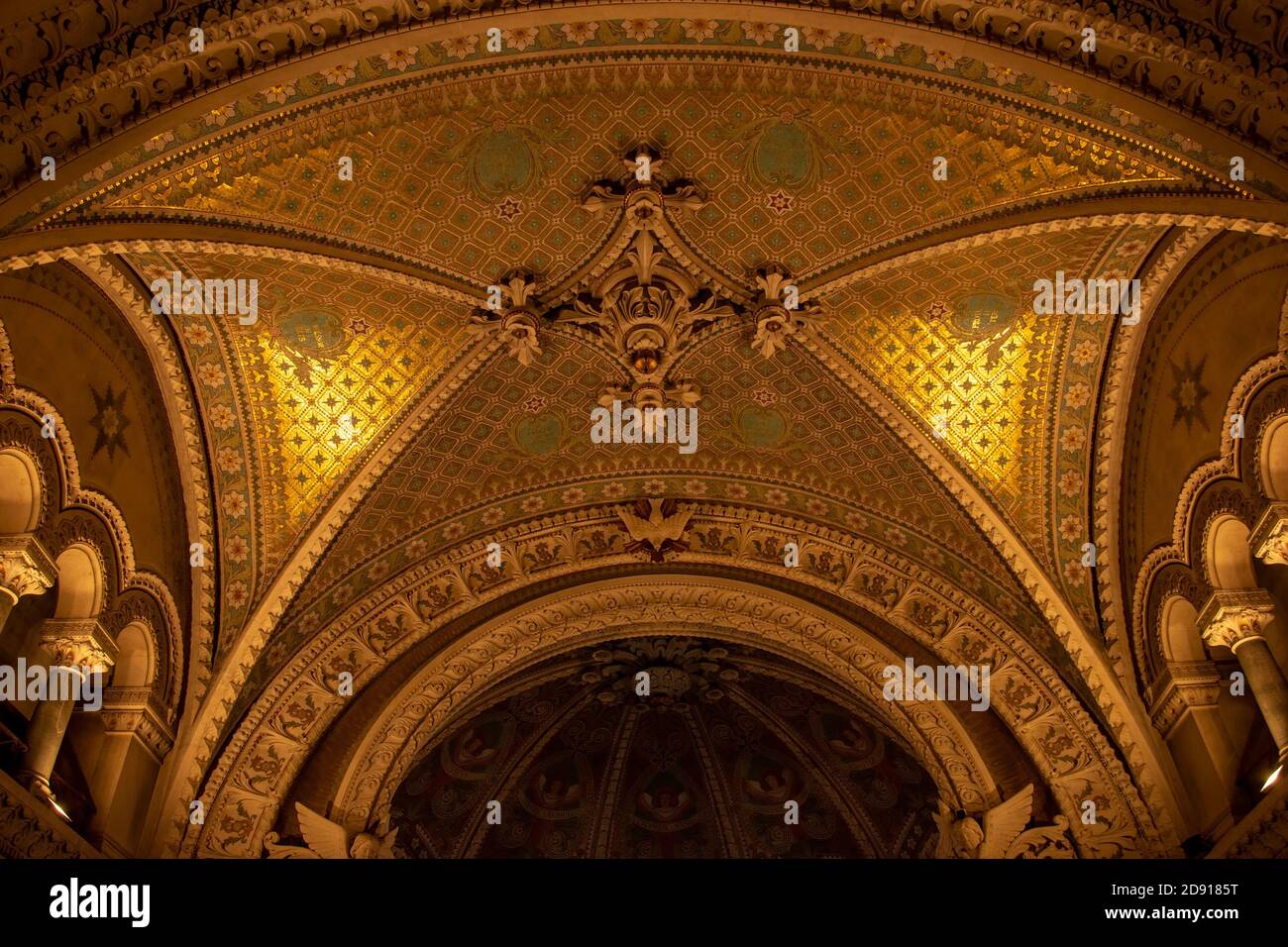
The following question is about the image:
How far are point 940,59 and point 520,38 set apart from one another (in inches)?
105

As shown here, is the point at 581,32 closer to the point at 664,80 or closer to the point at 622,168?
the point at 664,80

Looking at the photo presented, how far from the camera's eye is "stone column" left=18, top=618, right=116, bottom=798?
832 cm

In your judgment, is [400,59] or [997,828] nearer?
[400,59]

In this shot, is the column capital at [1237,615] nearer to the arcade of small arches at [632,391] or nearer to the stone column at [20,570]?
the arcade of small arches at [632,391]

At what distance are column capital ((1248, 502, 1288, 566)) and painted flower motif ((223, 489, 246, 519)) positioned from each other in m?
7.82

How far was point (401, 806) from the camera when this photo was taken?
15.1 metres

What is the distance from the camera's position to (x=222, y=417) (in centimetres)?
1030

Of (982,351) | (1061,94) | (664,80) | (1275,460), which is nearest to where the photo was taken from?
(1061,94)

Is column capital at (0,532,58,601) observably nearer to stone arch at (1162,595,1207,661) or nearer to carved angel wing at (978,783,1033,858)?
carved angel wing at (978,783,1033,858)

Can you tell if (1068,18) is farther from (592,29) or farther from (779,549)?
(779,549)

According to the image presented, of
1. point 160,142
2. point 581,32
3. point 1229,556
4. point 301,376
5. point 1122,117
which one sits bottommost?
point 1229,556

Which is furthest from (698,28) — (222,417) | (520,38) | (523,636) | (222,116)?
(523,636)

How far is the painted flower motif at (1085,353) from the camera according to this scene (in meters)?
10.2

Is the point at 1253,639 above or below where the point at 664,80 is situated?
below
